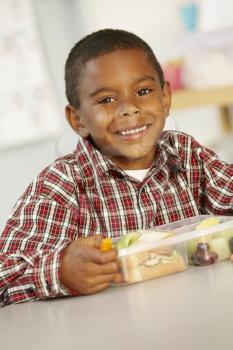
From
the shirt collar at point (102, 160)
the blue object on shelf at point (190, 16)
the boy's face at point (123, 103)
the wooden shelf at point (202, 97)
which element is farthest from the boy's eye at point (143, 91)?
the blue object on shelf at point (190, 16)

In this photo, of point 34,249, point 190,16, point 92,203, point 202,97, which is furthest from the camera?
point 190,16

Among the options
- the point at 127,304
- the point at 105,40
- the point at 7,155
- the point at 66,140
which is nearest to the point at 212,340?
the point at 127,304

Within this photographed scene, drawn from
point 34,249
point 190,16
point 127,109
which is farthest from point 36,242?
point 190,16

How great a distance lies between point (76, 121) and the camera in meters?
1.20

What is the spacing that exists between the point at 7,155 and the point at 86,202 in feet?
7.83

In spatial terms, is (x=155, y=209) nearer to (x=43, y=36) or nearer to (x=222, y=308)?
(x=222, y=308)

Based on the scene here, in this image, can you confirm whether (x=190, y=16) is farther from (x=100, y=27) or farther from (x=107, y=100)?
(x=107, y=100)

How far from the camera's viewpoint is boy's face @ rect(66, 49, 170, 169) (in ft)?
3.52

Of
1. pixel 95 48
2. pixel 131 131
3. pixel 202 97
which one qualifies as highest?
pixel 95 48

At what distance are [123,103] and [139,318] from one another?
42cm

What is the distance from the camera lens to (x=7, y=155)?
3.44m

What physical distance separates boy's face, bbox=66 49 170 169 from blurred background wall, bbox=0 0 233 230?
68.4 inches

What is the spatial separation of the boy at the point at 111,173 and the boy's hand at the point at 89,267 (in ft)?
0.26

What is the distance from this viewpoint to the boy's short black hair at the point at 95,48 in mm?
1104
